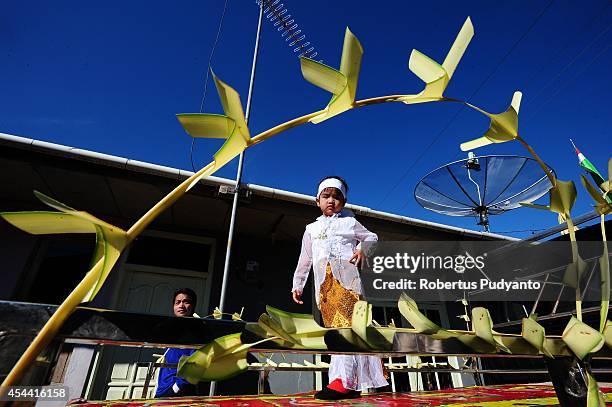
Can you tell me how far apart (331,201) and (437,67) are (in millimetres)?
1694

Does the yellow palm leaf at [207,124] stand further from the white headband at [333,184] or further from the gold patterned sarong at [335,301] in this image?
the white headband at [333,184]

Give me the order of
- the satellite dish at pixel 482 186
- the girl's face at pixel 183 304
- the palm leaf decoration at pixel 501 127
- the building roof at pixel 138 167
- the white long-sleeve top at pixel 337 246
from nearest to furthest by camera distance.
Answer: the palm leaf decoration at pixel 501 127 → the white long-sleeve top at pixel 337 246 → the girl's face at pixel 183 304 → the building roof at pixel 138 167 → the satellite dish at pixel 482 186

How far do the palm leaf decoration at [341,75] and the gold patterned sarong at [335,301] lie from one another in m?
1.48

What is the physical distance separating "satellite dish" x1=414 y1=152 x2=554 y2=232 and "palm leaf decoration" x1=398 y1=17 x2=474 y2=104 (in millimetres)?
5204

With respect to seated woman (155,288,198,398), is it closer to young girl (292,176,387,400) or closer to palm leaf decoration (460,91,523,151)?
young girl (292,176,387,400)

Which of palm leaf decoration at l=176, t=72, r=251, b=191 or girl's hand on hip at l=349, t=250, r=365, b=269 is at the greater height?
girl's hand on hip at l=349, t=250, r=365, b=269

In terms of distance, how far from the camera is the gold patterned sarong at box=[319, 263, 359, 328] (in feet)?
5.26

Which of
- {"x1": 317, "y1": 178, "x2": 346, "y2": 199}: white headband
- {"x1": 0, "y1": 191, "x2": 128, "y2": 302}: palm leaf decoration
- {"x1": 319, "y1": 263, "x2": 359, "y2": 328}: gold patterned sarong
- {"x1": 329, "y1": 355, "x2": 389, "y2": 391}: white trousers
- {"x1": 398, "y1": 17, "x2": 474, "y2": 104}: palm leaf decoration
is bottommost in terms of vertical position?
{"x1": 329, "y1": 355, "x2": 389, "y2": 391}: white trousers

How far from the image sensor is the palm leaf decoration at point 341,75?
215 millimetres

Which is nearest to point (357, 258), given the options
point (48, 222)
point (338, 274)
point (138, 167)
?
point (338, 274)

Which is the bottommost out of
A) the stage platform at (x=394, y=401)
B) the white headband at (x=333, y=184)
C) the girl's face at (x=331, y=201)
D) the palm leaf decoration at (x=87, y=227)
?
the stage platform at (x=394, y=401)

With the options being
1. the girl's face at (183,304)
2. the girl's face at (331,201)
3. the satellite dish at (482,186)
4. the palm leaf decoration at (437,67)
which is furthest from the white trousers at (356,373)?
the satellite dish at (482,186)

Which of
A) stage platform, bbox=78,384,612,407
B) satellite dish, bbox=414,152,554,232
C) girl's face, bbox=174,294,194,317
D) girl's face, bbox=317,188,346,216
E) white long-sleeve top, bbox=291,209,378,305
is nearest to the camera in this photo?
stage platform, bbox=78,384,612,407

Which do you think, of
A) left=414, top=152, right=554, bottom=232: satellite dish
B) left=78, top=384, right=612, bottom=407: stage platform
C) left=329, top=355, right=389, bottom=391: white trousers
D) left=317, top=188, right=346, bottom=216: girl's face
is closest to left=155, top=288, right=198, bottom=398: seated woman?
left=78, top=384, right=612, bottom=407: stage platform
